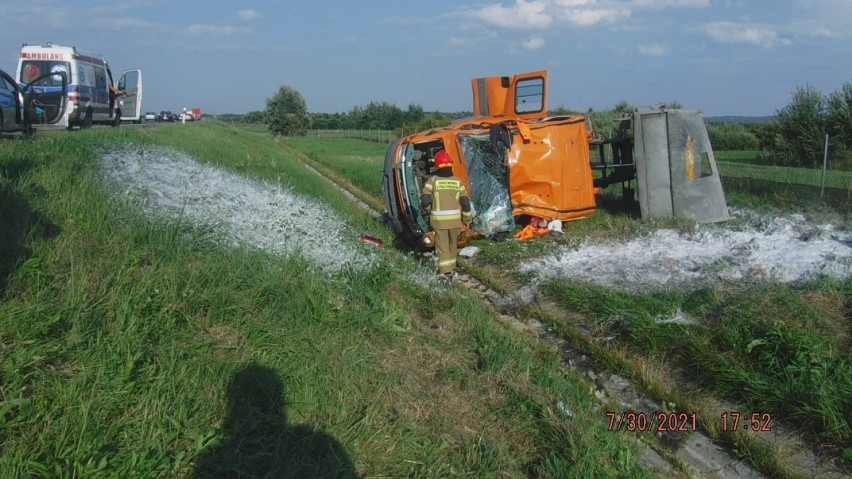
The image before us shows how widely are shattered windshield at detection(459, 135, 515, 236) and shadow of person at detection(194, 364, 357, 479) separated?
20.7 ft

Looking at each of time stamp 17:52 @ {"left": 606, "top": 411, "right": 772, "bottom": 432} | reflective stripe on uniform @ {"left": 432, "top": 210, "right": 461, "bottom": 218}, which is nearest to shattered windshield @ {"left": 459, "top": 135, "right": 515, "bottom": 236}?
reflective stripe on uniform @ {"left": 432, "top": 210, "right": 461, "bottom": 218}

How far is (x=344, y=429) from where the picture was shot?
12.8 ft

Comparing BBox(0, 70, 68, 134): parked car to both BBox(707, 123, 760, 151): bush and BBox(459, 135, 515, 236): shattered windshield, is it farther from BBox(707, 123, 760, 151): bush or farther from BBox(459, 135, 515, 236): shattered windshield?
BBox(707, 123, 760, 151): bush

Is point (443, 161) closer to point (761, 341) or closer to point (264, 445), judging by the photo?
point (761, 341)

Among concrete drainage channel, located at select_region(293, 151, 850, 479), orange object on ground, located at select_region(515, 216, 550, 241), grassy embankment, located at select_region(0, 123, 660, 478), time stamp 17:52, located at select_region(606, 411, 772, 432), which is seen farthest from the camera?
orange object on ground, located at select_region(515, 216, 550, 241)

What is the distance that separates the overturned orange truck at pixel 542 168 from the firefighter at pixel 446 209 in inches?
30.9

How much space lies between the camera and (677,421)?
4.58m

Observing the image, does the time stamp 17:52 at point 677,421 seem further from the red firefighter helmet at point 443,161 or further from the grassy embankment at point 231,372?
the red firefighter helmet at point 443,161

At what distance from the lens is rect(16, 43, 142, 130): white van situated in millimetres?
14782

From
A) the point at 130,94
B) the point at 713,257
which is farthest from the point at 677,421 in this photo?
the point at 130,94

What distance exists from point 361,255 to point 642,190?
5245 mm

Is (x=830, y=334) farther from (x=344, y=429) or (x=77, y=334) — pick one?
(x=77, y=334)

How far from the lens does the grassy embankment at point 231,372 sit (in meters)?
3.41

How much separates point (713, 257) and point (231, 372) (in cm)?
645
